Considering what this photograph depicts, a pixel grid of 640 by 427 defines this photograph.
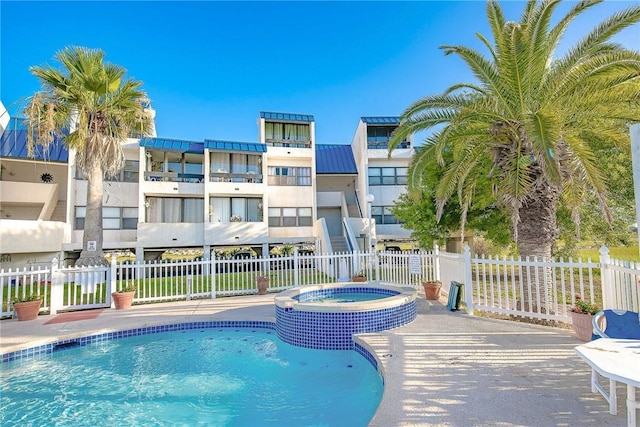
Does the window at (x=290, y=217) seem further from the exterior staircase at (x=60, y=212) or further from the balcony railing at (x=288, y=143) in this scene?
the exterior staircase at (x=60, y=212)

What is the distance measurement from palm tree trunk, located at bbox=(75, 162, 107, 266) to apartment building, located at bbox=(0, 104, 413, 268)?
5989 mm

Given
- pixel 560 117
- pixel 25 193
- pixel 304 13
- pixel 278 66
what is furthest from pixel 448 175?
pixel 25 193

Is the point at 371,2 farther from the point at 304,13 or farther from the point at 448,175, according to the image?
the point at 448,175

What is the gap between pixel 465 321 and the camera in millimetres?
7504

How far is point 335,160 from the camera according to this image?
25922 millimetres

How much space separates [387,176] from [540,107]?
16128 mm

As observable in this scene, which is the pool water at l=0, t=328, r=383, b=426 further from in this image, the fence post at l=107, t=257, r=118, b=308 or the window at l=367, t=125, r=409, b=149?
the window at l=367, t=125, r=409, b=149

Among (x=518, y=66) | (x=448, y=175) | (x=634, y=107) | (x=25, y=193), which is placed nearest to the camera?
(x=518, y=66)

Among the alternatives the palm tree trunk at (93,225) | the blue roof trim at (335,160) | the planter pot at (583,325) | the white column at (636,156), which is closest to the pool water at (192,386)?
the planter pot at (583,325)

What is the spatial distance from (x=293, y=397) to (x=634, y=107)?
10.2m

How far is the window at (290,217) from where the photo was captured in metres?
22.4

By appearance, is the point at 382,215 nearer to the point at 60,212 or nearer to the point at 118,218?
the point at 118,218

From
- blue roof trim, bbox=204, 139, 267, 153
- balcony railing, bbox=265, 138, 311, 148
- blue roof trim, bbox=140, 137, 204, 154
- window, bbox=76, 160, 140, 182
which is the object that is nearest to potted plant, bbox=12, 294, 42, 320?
blue roof trim, bbox=140, 137, 204, 154

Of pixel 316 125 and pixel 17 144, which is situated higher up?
pixel 316 125
